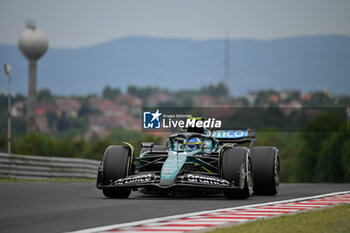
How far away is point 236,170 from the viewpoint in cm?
1667

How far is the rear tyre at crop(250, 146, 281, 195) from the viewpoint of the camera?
1862 centimetres

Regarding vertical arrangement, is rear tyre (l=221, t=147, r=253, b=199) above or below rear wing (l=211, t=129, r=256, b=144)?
below

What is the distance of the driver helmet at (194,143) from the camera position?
709 inches

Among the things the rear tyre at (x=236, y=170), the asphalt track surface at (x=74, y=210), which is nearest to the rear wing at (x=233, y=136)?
the asphalt track surface at (x=74, y=210)

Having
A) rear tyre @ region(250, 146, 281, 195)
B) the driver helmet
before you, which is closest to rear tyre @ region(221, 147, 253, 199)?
the driver helmet

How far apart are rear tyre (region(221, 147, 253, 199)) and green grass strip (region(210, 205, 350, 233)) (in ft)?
12.9

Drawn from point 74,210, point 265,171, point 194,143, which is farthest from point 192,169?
point 74,210

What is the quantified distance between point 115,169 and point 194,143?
6.67 feet

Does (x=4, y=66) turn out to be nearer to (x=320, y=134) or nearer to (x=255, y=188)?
(x=255, y=188)

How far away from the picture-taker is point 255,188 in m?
18.8

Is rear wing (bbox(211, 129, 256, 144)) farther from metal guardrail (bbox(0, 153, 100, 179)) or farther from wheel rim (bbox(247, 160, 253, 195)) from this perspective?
metal guardrail (bbox(0, 153, 100, 179))

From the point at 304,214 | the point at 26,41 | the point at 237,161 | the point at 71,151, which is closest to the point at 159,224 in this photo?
the point at 304,214

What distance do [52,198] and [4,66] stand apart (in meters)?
19.0

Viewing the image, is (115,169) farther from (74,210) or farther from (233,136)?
(233,136)
